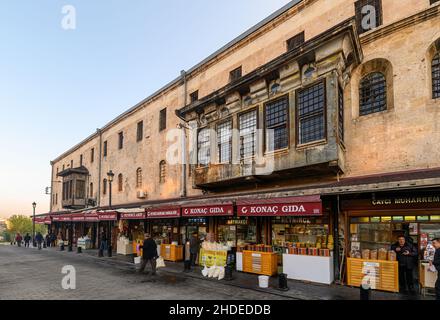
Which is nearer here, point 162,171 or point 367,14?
point 367,14

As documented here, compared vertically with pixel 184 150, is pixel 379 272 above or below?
below

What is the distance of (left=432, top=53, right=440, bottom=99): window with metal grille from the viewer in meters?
10.3

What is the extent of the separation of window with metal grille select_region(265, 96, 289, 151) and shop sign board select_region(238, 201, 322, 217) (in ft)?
8.63

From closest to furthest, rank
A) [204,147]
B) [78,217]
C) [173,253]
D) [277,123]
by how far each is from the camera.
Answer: [277,123]
[204,147]
[173,253]
[78,217]

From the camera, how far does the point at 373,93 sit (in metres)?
11.9

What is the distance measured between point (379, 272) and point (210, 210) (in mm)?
6686

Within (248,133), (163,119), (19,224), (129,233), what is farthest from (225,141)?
(19,224)

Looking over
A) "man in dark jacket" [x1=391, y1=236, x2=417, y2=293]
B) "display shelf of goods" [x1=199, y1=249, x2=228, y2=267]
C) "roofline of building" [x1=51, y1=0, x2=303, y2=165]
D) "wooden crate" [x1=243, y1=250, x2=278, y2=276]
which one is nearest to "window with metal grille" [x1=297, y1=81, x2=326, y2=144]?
"man in dark jacket" [x1=391, y1=236, x2=417, y2=293]

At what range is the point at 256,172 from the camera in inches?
526

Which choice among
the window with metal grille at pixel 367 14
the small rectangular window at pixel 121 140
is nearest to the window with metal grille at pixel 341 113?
the window with metal grille at pixel 367 14

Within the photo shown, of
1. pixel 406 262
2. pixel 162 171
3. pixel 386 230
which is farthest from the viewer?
pixel 162 171

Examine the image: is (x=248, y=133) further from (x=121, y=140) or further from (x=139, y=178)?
(x=121, y=140)
